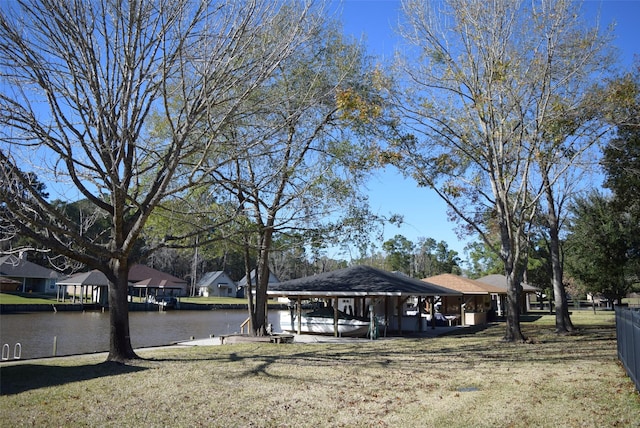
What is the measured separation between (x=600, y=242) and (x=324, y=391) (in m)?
21.5

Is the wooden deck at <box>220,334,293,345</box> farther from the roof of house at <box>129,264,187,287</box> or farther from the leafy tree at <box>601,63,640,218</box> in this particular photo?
the roof of house at <box>129,264,187,287</box>

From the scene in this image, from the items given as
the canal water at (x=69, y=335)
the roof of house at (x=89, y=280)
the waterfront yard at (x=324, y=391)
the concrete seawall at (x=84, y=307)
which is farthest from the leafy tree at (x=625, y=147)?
the roof of house at (x=89, y=280)

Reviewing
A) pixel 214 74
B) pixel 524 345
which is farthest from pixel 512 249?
pixel 214 74

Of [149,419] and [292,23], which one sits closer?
[149,419]

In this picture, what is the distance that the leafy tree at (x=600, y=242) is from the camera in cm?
2569

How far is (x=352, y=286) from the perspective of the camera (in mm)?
23578

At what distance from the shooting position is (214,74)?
39.4 ft

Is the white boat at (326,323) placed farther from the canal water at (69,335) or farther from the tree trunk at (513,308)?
the tree trunk at (513,308)

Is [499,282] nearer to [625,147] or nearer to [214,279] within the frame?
[625,147]

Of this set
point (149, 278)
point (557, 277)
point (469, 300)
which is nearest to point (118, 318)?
point (557, 277)

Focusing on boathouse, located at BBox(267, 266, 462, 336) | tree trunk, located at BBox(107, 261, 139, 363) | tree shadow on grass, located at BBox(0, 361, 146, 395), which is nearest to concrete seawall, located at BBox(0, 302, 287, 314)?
boathouse, located at BBox(267, 266, 462, 336)

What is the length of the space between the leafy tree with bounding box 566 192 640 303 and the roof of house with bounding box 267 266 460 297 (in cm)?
817

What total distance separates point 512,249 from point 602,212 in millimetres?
12950

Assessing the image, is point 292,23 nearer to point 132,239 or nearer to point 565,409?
point 132,239
